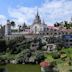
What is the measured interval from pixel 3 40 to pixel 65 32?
62.1ft

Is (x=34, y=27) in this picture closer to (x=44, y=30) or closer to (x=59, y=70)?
(x=44, y=30)

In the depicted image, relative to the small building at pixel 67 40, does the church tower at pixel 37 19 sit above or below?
above

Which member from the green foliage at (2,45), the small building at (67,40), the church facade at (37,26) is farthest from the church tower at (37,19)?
the green foliage at (2,45)

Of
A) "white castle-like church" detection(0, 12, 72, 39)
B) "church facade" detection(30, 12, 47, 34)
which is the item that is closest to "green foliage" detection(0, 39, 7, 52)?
"white castle-like church" detection(0, 12, 72, 39)

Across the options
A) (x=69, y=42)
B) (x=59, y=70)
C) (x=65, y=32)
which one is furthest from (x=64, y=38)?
(x=59, y=70)

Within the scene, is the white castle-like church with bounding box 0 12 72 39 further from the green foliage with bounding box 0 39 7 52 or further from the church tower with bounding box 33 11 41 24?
the green foliage with bounding box 0 39 7 52

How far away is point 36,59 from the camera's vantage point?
48250 millimetres

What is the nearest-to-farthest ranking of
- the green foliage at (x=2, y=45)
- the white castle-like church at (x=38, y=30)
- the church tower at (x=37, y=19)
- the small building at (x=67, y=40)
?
the green foliage at (x=2, y=45) → the small building at (x=67, y=40) → the white castle-like church at (x=38, y=30) → the church tower at (x=37, y=19)

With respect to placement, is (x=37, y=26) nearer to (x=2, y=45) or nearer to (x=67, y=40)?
(x=67, y=40)

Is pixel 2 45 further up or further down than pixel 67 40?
further down

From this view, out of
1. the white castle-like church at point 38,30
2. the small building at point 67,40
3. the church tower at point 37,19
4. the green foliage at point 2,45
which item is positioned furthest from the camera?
the church tower at point 37,19

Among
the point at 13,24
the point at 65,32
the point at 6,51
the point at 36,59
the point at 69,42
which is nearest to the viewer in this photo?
the point at 36,59

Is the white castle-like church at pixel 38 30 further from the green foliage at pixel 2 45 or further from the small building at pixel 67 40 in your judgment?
the green foliage at pixel 2 45

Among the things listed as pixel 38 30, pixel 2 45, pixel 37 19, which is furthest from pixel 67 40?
pixel 37 19
